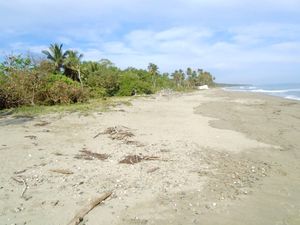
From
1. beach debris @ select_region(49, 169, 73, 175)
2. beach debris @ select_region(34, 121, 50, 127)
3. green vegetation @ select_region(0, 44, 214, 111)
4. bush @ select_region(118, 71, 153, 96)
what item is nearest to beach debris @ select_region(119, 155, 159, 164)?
beach debris @ select_region(49, 169, 73, 175)

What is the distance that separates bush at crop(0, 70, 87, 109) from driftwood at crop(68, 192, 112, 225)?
1903cm

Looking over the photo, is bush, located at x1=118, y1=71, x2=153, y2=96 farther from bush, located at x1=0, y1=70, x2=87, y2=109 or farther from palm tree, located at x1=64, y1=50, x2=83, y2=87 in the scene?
bush, located at x1=0, y1=70, x2=87, y2=109

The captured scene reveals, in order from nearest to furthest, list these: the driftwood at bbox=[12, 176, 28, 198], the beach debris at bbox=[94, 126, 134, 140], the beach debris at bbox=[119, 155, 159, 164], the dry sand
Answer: the dry sand
the driftwood at bbox=[12, 176, 28, 198]
the beach debris at bbox=[119, 155, 159, 164]
the beach debris at bbox=[94, 126, 134, 140]

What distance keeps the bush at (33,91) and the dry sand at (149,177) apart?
11554 millimetres

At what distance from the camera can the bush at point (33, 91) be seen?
22.6 metres

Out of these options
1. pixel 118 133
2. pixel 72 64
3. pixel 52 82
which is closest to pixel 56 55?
pixel 72 64

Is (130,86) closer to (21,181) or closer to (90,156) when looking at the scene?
(90,156)

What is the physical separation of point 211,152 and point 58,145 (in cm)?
444

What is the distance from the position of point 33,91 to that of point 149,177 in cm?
1910

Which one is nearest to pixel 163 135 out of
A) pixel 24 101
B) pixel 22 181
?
pixel 22 181

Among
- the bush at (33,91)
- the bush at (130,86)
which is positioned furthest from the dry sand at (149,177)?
the bush at (130,86)

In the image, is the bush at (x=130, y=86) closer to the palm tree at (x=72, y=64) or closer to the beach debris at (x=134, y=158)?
the palm tree at (x=72, y=64)

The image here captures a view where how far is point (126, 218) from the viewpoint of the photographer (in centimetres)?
505

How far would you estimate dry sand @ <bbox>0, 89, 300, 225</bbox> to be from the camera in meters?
5.17
